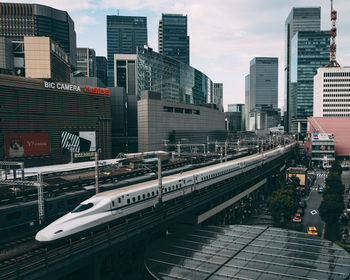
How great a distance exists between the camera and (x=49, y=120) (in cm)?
7250

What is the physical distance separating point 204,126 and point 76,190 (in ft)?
382

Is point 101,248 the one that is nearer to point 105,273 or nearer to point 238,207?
point 105,273

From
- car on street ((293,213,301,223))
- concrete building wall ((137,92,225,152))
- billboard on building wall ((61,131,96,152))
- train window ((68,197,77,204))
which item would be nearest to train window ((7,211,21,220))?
train window ((68,197,77,204))

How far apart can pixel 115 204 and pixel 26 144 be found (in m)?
48.5

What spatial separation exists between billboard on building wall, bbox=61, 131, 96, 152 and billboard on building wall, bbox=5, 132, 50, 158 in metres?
5.15

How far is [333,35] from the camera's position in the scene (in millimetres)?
184250

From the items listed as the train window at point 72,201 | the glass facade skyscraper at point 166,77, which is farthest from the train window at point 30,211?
the glass facade skyscraper at point 166,77

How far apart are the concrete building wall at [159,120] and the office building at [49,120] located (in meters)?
24.3

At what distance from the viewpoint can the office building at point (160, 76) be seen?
13200 cm

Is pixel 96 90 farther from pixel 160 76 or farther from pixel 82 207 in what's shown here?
pixel 82 207

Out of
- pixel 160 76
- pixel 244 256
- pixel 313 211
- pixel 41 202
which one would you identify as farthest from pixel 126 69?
pixel 244 256

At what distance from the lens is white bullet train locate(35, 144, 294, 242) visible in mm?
24234

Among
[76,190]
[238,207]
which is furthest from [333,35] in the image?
[76,190]

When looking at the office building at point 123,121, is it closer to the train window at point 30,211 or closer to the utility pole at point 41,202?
the train window at point 30,211
